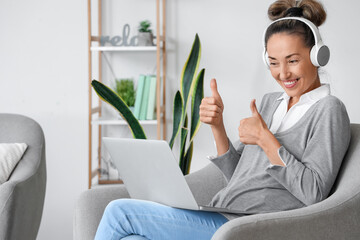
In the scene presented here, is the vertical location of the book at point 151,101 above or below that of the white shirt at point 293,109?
below

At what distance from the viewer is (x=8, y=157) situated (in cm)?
212

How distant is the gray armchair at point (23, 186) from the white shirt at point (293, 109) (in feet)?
3.22

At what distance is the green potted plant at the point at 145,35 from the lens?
9.27ft

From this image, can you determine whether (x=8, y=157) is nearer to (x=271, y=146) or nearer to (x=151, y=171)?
(x=151, y=171)

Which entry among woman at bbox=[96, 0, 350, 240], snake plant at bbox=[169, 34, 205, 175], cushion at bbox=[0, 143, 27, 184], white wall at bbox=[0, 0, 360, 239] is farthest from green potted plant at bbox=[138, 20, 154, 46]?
woman at bbox=[96, 0, 350, 240]

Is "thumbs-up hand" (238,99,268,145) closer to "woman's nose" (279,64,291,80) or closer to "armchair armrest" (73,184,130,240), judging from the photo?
"woman's nose" (279,64,291,80)

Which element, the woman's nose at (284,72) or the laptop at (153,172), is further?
the woman's nose at (284,72)

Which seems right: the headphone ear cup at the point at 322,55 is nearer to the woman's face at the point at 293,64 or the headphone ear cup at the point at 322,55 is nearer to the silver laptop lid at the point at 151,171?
the woman's face at the point at 293,64

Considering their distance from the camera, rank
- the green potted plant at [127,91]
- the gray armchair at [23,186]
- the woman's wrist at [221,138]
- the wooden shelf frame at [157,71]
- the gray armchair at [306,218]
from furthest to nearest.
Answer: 1. the green potted plant at [127,91]
2. the wooden shelf frame at [157,71]
3. the gray armchair at [23,186]
4. the woman's wrist at [221,138]
5. the gray armchair at [306,218]

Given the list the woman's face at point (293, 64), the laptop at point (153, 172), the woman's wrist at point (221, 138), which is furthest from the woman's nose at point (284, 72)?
the laptop at point (153, 172)

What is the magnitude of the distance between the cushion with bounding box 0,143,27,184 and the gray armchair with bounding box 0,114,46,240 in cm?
2

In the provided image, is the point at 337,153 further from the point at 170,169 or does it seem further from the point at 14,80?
the point at 14,80

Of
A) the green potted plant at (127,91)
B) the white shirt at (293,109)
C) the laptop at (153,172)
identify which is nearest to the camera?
the laptop at (153,172)

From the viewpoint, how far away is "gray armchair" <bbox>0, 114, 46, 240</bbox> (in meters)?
1.84
